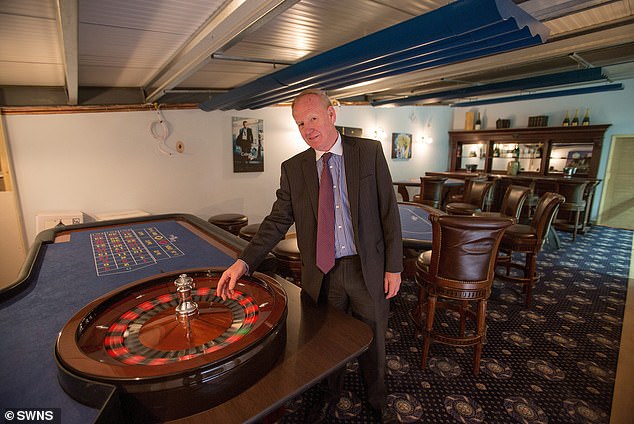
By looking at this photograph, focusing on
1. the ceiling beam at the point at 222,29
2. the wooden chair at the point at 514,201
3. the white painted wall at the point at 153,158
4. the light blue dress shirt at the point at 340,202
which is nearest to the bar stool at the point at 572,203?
the white painted wall at the point at 153,158

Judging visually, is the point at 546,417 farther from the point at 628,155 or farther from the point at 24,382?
the point at 628,155

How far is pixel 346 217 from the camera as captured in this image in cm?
157

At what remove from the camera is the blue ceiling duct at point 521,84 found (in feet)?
13.4

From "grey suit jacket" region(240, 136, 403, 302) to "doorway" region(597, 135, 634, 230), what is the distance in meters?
8.16

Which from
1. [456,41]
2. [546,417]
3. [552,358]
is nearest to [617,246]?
[552,358]

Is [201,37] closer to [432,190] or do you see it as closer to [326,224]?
[326,224]

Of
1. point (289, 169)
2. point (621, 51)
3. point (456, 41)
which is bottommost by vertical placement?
point (289, 169)

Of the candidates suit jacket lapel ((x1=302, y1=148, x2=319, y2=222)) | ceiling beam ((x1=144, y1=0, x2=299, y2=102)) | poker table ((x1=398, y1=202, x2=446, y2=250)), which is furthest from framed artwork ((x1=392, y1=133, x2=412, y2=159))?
suit jacket lapel ((x1=302, y1=148, x2=319, y2=222))

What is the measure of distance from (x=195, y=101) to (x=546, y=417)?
5.45 meters

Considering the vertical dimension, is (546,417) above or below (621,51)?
below

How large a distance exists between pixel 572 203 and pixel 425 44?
603 centimetres

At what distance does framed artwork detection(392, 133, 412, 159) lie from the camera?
8.29m

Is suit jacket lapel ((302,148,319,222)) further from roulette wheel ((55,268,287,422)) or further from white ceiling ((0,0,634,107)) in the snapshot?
white ceiling ((0,0,634,107))

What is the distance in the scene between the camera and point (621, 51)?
3.41m
